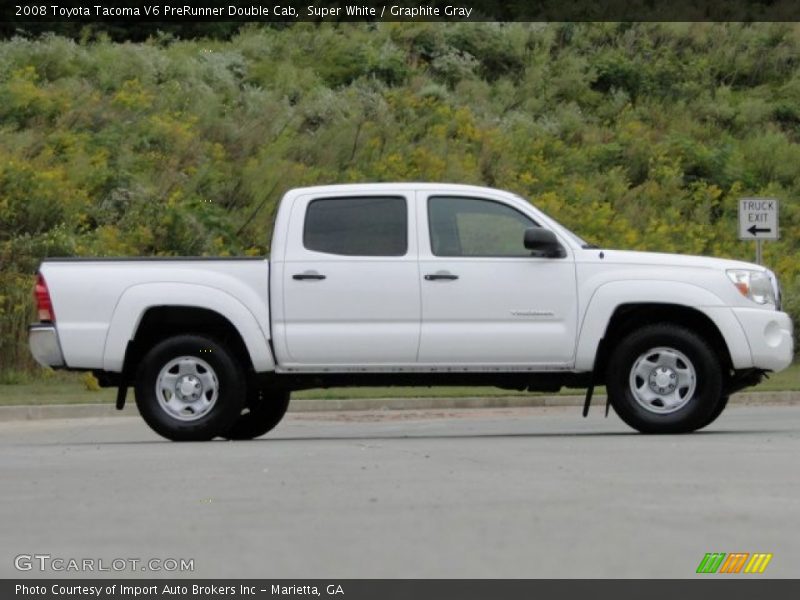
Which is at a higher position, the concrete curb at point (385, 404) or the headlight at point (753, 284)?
the headlight at point (753, 284)

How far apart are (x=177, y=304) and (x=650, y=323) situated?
13.0 ft

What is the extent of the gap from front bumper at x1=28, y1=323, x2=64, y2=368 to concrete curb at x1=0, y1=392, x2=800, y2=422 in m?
5.18

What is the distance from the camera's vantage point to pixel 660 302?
17.0 m

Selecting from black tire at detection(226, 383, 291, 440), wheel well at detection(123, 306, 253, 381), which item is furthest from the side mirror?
black tire at detection(226, 383, 291, 440)

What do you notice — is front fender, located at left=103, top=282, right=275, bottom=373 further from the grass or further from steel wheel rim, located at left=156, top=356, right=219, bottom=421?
the grass

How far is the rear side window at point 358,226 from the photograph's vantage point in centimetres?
1731

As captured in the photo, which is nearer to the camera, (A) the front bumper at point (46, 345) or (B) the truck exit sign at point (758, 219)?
(A) the front bumper at point (46, 345)

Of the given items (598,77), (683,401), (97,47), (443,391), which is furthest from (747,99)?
(683,401)

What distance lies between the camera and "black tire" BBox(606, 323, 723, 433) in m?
16.9

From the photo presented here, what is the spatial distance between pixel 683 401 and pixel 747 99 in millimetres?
34142

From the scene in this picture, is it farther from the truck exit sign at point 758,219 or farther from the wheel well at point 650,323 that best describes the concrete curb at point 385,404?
the wheel well at point 650,323

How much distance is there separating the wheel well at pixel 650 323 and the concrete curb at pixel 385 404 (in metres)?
6.78
